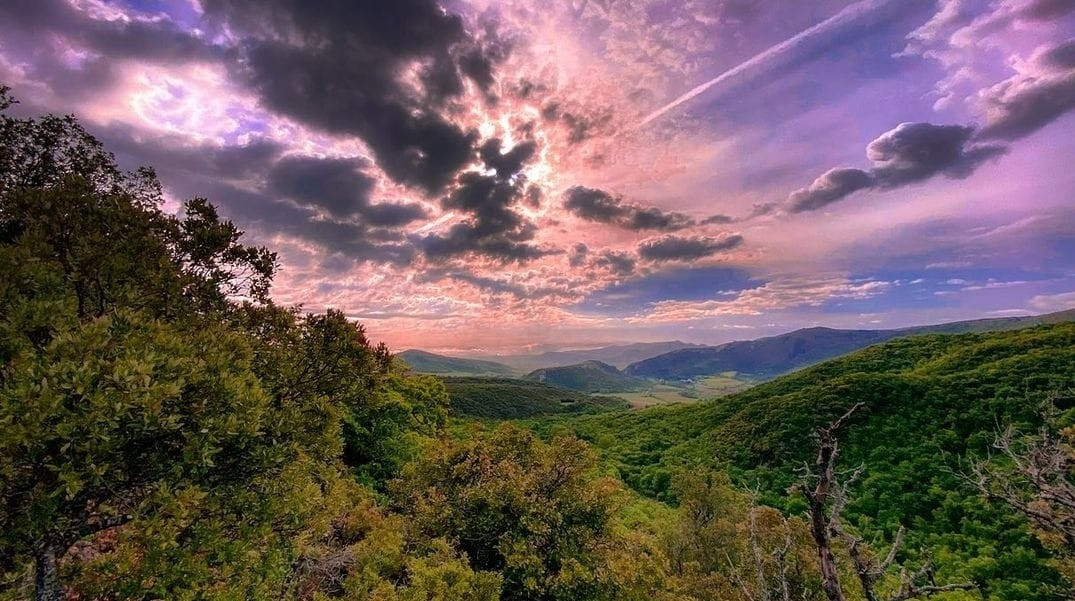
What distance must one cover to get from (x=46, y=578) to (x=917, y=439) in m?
66.2

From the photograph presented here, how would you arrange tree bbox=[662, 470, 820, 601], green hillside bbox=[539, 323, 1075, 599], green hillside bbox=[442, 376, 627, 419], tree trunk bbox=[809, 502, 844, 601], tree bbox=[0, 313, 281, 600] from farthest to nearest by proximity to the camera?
1. green hillside bbox=[442, 376, 627, 419]
2. green hillside bbox=[539, 323, 1075, 599]
3. tree bbox=[662, 470, 820, 601]
4. tree trunk bbox=[809, 502, 844, 601]
5. tree bbox=[0, 313, 281, 600]

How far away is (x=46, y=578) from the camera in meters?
6.93

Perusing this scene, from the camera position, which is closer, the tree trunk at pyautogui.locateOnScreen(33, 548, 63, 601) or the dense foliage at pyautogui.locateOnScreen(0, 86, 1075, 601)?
the dense foliage at pyautogui.locateOnScreen(0, 86, 1075, 601)

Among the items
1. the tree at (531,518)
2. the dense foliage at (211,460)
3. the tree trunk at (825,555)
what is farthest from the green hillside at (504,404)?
the tree trunk at (825,555)

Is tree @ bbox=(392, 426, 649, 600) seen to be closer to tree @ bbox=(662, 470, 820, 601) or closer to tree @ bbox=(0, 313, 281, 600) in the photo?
tree @ bbox=(662, 470, 820, 601)

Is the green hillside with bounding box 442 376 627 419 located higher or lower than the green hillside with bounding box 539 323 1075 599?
lower

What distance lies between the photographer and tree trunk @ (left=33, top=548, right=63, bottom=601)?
6.83 meters

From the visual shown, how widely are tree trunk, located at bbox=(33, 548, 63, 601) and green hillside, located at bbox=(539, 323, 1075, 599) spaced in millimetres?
32337

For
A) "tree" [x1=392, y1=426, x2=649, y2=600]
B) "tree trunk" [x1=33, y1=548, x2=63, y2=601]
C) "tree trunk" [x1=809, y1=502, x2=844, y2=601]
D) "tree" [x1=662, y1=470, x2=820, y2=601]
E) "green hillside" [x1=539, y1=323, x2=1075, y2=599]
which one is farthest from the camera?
"green hillside" [x1=539, y1=323, x2=1075, y2=599]

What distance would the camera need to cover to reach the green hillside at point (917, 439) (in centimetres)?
3491

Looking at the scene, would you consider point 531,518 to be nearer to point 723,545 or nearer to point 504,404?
point 723,545

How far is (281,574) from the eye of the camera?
9289mm

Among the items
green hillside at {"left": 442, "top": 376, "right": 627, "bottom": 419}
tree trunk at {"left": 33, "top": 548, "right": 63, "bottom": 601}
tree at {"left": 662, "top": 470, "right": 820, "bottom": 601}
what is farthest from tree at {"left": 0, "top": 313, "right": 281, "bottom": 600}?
green hillside at {"left": 442, "top": 376, "right": 627, "bottom": 419}

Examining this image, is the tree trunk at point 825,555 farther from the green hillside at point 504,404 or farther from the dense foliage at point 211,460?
the green hillside at point 504,404
